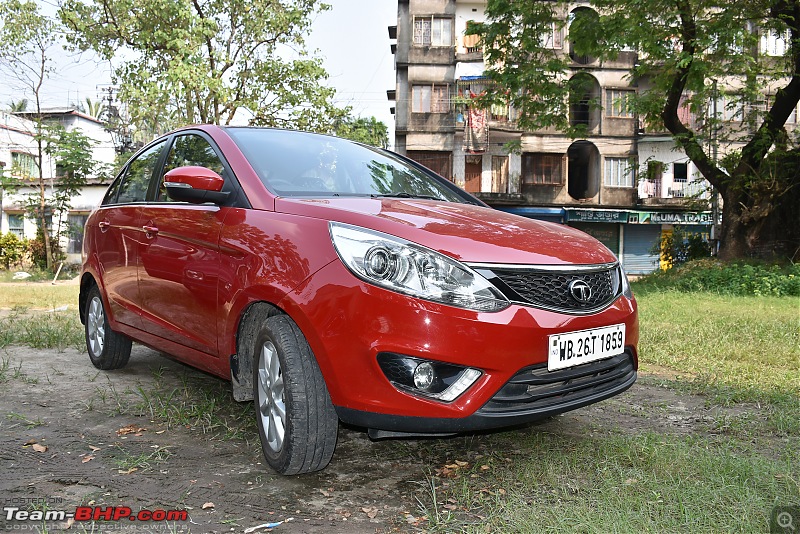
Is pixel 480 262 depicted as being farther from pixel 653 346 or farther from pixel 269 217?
pixel 653 346

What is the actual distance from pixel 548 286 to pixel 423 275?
51 cm

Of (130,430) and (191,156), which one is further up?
(191,156)

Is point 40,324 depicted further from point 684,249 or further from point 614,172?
point 614,172

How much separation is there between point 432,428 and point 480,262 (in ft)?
2.08

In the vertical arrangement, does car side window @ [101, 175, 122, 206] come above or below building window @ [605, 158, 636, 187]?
below

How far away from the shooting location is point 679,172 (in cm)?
3162

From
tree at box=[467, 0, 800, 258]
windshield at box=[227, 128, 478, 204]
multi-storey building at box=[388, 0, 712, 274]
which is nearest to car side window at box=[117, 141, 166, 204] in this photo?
windshield at box=[227, 128, 478, 204]

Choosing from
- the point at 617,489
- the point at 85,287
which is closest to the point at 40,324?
the point at 85,287

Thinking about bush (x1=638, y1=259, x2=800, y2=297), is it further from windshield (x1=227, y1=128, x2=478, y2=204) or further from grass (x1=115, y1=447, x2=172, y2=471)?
grass (x1=115, y1=447, x2=172, y2=471)

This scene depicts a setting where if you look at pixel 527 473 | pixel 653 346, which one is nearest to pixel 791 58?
pixel 653 346

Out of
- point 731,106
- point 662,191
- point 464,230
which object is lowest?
point 464,230

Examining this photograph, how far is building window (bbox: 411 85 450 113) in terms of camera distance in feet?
102

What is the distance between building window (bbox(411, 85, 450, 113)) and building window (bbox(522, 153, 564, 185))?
188 inches

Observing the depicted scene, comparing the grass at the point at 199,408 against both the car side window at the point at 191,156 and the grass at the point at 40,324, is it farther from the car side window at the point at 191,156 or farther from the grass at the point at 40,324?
the grass at the point at 40,324
